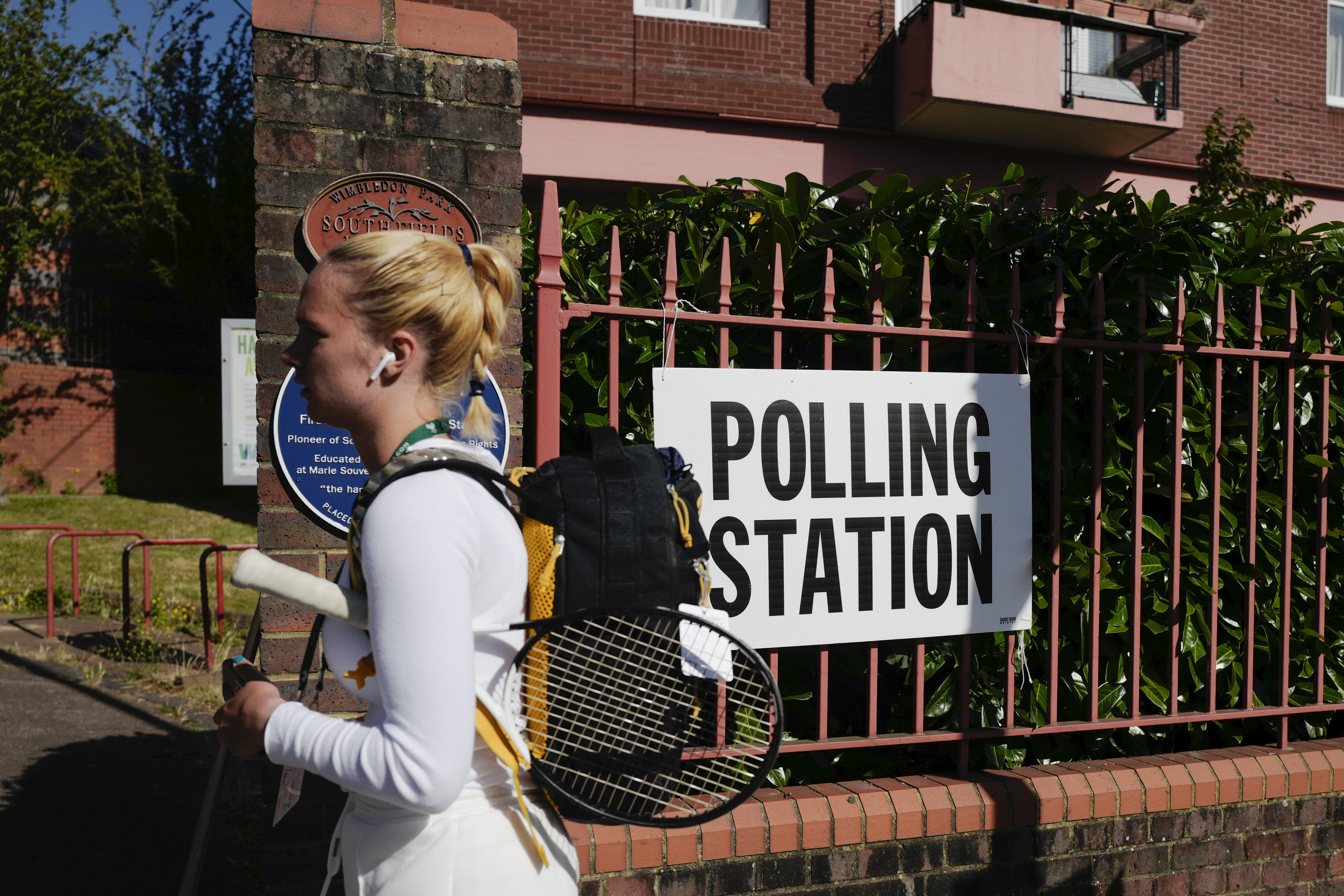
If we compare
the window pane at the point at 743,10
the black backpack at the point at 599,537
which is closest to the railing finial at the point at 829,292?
the black backpack at the point at 599,537

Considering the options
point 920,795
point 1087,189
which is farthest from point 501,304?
point 1087,189

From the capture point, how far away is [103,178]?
59.7 ft

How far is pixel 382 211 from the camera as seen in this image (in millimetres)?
2939

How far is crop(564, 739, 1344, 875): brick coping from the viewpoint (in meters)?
2.87

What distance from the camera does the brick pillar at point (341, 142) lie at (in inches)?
114

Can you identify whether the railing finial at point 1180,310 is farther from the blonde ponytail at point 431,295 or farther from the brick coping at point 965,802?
the blonde ponytail at point 431,295

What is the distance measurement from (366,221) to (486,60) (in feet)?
2.13

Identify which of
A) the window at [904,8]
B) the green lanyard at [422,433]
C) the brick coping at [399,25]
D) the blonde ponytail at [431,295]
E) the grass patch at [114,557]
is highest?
the window at [904,8]

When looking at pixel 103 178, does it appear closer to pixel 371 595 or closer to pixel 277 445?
pixel 277 445

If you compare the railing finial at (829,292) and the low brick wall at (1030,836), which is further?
the railing finial at (829,292)

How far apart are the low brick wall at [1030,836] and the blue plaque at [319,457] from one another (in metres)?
1.15

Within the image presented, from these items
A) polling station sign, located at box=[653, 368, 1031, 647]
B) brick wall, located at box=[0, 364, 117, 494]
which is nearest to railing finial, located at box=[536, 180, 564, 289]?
polling station sign, located at box=[653, 368, 1031, 647]

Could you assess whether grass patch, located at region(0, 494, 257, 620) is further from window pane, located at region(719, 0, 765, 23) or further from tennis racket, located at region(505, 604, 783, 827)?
window pane, located at region(719, 0, 765, 23)

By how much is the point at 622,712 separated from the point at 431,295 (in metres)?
0.70
